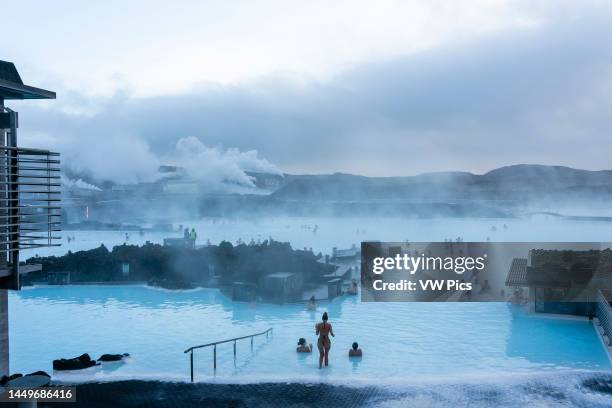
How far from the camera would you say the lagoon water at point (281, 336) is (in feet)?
37.3

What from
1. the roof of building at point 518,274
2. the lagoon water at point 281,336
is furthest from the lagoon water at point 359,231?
the roof of building at point 518,274

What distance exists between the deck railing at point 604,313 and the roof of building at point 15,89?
13517 mm

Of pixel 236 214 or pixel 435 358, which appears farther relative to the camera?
pixel 236 214

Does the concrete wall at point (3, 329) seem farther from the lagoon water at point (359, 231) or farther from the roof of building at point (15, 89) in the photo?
the lagoon water at point (359, 231)

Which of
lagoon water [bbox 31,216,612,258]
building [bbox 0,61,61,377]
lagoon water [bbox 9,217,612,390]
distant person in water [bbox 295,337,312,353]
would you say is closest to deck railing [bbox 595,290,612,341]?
lagoon water [bbox 9,217,612,390]

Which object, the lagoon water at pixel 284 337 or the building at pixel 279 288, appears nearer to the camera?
the lagoon water at pixel 284 337

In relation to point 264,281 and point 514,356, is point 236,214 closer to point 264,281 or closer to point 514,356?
point 264,281

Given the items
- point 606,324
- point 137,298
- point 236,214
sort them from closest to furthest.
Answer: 1. point 606,324
2. point 137,298
3. point 236,214

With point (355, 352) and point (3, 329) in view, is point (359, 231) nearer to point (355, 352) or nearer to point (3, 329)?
point (355, 352)

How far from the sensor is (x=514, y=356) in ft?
41.9

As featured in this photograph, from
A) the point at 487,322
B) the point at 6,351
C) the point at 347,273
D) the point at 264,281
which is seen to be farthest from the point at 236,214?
the point at 6,351

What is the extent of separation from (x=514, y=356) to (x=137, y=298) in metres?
15.5

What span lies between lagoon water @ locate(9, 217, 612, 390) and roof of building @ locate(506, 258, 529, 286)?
1261 mm

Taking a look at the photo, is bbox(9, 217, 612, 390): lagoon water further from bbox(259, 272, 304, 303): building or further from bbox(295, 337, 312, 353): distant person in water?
bbox(259, 272, 304, 303): building
